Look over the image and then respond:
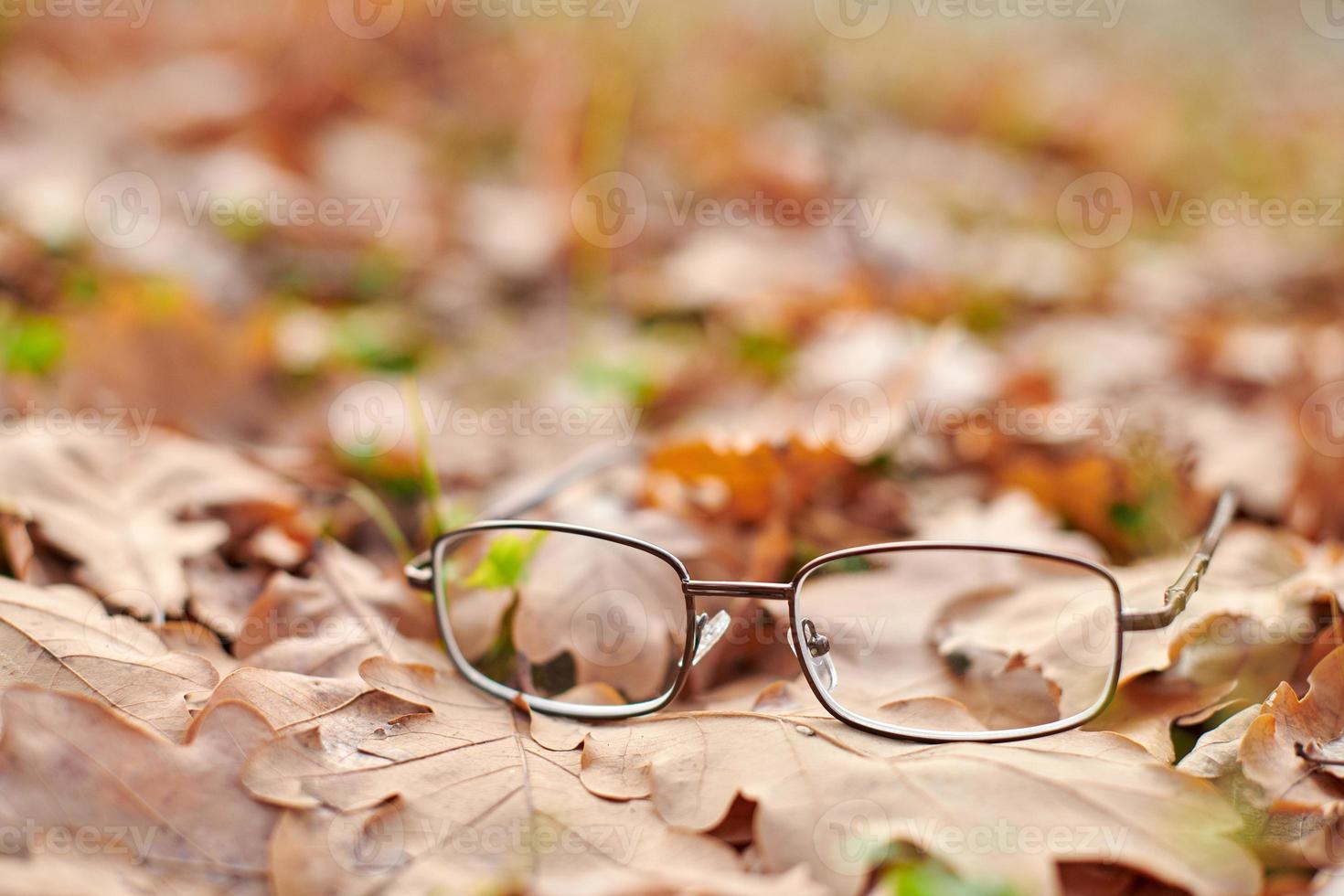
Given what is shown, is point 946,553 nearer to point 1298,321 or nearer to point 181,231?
point 1298,321

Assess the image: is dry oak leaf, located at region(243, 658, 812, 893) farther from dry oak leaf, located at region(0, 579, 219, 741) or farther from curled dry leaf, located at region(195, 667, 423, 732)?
dry oak leaf, located at region(0, 579, 219, 741)

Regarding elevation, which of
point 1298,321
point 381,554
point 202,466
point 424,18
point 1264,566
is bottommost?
point 381,554

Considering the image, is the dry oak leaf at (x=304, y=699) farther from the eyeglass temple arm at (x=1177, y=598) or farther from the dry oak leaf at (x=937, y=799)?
the eyeglass temple arm at (x=1177, y=598)

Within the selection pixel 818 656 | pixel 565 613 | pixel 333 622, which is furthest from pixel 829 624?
pixel 333 622

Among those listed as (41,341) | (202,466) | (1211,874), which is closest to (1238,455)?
(1211,874)

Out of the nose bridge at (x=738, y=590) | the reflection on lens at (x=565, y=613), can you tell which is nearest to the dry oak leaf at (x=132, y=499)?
the reflection on lens at (x=565, y=613)

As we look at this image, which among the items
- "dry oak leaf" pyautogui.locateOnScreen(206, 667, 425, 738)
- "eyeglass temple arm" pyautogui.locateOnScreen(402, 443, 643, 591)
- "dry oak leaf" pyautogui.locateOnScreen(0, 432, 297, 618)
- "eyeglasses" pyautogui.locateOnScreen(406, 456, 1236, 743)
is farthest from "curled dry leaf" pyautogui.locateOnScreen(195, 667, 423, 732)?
"eyeglass temple arm" pyautogui.locateOnScreen(402, 443, 643, 591)
